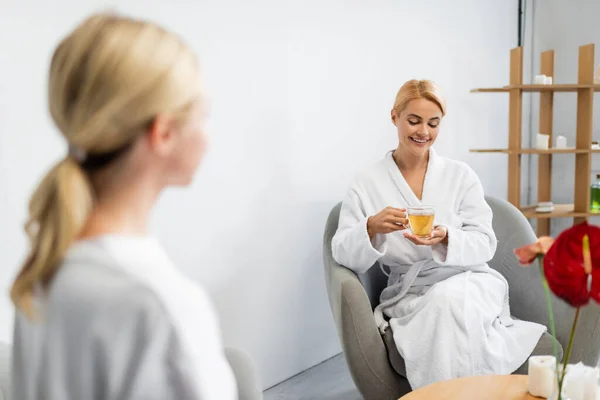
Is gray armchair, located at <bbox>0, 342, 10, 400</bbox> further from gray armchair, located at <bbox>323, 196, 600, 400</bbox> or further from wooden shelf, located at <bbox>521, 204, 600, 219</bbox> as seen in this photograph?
wooden shelf, located at <bbox>521, 204, 600, 219</bbox>

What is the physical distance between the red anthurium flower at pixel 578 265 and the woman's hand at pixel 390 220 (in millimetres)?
1044

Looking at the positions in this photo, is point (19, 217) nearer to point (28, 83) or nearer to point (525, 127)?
point (28, 83)

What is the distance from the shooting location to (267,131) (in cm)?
257

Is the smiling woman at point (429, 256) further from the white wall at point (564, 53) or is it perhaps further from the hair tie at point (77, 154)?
the white wall at point (564, 53)

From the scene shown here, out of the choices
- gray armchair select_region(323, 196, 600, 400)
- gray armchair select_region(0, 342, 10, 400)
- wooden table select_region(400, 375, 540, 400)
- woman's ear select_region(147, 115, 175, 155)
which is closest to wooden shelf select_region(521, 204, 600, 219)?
gray armchair select_region(323, 196, 600, 400)

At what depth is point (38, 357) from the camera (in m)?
0.69

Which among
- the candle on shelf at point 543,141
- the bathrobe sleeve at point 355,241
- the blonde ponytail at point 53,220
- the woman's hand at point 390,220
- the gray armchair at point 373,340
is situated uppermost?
the blonde ponytail at point 53,220

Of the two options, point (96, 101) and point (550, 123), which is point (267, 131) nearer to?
point (550, 123)

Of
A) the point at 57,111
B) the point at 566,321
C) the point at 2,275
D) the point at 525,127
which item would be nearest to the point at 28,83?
the point at 2,275

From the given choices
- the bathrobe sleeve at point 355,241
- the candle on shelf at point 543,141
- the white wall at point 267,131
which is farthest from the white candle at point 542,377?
the candle on shelf at point 543,141

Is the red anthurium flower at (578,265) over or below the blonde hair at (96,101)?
below

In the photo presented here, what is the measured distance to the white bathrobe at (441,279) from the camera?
6.76 feet

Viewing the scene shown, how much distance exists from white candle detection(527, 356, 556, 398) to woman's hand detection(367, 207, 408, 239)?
71 centimetres

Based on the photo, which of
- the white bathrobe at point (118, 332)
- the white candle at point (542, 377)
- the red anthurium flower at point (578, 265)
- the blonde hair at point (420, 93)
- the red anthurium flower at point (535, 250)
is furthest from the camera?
the blonde hair at point (420, 93)
